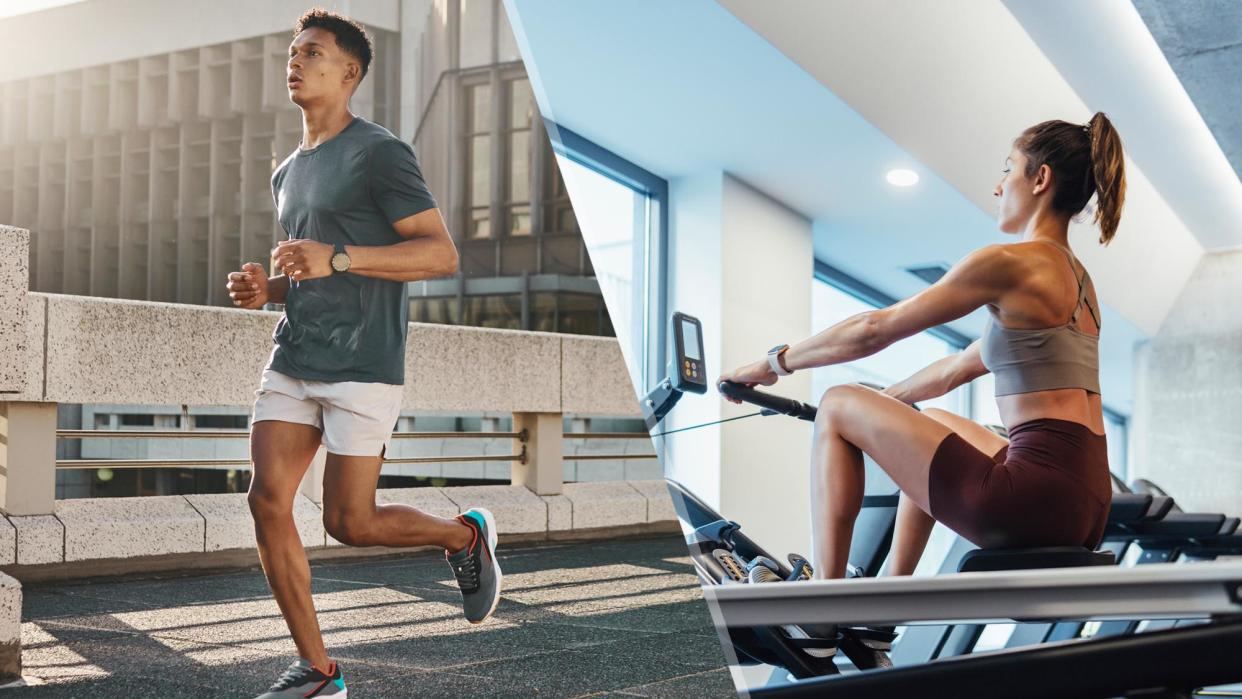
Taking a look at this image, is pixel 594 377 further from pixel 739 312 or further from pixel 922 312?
pixel 739 312

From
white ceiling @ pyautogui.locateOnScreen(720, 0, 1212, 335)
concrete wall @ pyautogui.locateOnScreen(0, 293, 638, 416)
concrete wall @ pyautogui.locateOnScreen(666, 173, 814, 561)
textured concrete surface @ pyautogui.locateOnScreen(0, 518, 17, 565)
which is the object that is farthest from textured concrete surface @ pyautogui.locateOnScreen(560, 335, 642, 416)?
concrete wall @ pyautogui.locateOnScreen(666, 173, 814, 561)

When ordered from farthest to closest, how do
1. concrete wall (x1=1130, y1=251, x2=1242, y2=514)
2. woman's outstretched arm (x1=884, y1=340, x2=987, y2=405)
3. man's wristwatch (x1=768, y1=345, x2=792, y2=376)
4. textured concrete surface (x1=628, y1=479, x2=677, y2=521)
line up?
concrete wall (x1=1130, y1=251, x2=1242, y2=514) < textured concrete surface (x1=628, y1=479, x2=677, y2=521) < woman's outstretched arm (x1=884, y1=340, x2=987, y2=405) < man's wristwatch (x1=768, y1=345, x2=792, y2=376)

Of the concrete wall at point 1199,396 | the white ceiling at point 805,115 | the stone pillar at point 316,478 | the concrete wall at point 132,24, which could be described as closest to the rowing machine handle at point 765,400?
the stone pillar at point 316,478

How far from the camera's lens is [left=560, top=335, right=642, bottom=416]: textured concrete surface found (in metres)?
2.05

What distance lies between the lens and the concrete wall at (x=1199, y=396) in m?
8.35

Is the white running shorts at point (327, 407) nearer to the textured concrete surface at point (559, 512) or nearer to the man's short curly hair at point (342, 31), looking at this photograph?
the man's short curly hair at point (342, 31)

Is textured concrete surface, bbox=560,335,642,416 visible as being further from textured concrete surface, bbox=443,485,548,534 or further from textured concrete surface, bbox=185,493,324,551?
textured concrete surface, bbox=185,493,324,551

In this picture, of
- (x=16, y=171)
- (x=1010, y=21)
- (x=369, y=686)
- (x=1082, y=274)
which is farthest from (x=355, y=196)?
(x=1010, y=21)

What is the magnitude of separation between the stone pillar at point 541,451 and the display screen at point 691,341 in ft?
1.02

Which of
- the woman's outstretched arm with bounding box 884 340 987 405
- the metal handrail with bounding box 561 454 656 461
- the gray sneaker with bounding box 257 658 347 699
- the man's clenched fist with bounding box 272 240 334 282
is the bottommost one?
the gray sneaker with bounding box 257 658 347 699

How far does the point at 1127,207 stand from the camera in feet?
23.4

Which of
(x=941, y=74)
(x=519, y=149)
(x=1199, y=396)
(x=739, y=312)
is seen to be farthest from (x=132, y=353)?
(x=1199, y=396)

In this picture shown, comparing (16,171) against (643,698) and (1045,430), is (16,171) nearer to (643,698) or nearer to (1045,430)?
(643,698)

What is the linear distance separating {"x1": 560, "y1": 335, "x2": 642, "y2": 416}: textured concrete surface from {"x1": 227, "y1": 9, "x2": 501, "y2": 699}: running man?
0.54 metres
